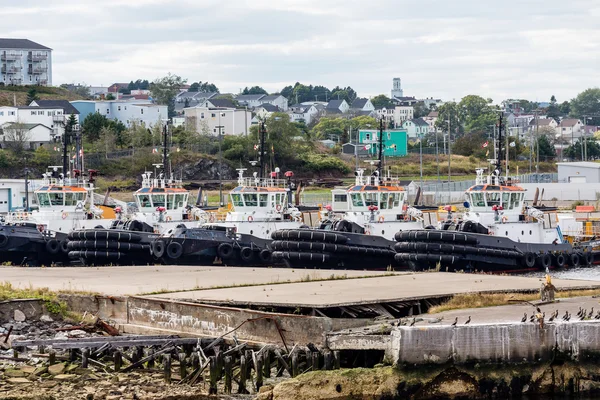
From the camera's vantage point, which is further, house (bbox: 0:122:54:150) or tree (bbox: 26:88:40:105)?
tree (bbox: 26:88:40:105)

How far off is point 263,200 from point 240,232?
1466 mm

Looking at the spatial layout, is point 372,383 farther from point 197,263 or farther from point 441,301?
point 197,263

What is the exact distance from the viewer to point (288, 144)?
83125mm

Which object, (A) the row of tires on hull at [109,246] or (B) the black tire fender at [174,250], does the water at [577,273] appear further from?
(A) the row of tires on hull at [109,246]

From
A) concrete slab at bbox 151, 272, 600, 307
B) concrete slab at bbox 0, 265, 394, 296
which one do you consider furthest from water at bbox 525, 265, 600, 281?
concrete slab at bbox 151, 272, 600, 307

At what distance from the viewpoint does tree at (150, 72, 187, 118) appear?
Result: 13350 centimetres

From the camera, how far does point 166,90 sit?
135 meters

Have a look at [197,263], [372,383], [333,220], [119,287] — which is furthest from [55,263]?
[372,383]

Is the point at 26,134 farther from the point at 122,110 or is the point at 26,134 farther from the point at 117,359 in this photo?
the point at 117,359

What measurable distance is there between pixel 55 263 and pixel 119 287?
1457 cm

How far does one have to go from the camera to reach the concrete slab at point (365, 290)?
70.6ft

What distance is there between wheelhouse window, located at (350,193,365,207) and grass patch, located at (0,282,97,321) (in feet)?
55.5

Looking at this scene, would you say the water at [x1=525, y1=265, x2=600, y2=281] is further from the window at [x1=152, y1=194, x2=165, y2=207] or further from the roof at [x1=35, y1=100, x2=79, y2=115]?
the roof at [x1=35, y1=100, x2=79, y2=115]

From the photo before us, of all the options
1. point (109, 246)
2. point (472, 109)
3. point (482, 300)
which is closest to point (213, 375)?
point (482, 300)
